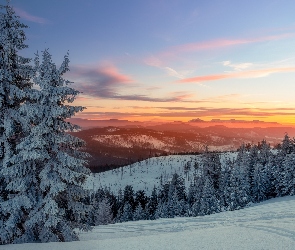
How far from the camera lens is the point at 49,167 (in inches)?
547

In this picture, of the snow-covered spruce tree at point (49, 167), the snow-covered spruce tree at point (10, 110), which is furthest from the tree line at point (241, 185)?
the snow-covered spruce tree at point (10, 110)

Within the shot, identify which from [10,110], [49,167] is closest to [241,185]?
[49,167]

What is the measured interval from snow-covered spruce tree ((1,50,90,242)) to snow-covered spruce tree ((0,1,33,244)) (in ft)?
0.65

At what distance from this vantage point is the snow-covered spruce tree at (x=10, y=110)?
44.5 ft

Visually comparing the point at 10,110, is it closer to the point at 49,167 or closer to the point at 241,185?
the point at 49,167

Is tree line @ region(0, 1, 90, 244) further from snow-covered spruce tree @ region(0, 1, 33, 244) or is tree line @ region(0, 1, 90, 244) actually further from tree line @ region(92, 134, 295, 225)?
tree line @ region(92, 134, 295, 225)

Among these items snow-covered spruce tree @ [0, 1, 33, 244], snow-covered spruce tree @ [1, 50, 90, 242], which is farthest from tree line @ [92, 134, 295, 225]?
snow-covered spruce tree @ [0, 1, 33, 244]

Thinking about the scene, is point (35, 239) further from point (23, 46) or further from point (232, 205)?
point (232, 205)

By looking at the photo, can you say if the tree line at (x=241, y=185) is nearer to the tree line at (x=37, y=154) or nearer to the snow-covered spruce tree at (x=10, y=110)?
the tree line at (x=37, y=154)

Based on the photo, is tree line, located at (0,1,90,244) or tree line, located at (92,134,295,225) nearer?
tree line, located at (0,1,90,244)

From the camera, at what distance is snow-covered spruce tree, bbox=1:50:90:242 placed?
13.4 m

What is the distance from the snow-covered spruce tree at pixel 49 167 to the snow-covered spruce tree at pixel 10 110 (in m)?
0.20

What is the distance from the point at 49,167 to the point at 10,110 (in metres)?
4.02

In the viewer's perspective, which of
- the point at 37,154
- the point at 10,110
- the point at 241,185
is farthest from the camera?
the point at 241,185
